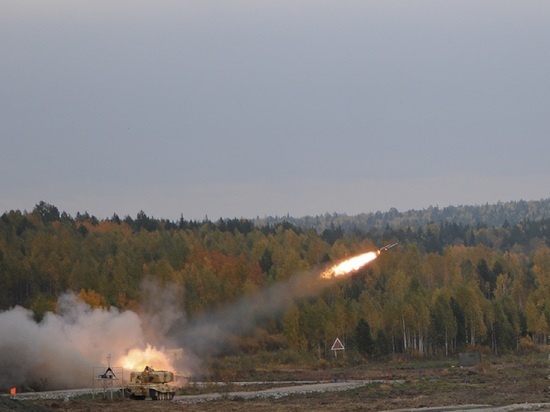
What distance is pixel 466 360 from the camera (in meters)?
95.3

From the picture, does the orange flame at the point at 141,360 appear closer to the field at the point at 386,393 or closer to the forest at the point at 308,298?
the field at the point at 386,393

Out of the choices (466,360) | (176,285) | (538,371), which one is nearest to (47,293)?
(176,285)

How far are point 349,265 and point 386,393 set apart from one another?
2057cm

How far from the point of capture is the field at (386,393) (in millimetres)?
57750

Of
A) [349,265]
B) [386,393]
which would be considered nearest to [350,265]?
[349,265]

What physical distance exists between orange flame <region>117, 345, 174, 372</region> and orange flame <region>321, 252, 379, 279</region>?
1532 centimetres

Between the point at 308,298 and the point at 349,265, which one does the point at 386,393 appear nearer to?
the point at 349,265

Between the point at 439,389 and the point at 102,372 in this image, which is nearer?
the point at 439,389

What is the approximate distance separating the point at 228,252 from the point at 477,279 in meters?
34.8

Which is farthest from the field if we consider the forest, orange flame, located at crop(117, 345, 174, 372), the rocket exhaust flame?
the forest

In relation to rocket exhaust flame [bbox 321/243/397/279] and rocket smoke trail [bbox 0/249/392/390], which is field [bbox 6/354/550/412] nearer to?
rocket smoke trail [bbox 0/249/392/390]

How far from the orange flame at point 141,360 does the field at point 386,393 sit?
2750mm

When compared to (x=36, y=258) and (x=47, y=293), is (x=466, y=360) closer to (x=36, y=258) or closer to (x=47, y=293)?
(x=47, y=293)

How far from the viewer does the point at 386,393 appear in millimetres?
65625
